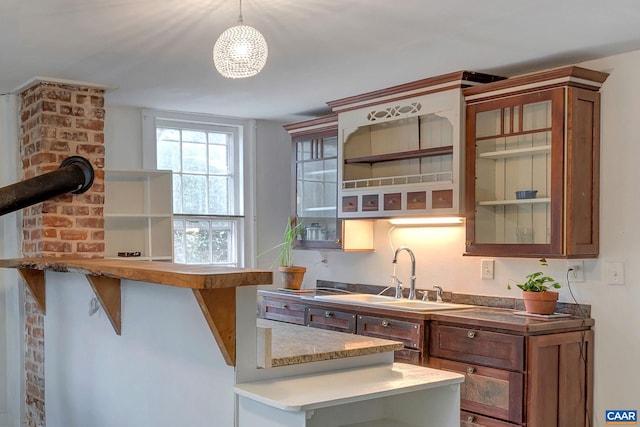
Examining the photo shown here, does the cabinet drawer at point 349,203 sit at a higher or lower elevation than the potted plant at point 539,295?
higher

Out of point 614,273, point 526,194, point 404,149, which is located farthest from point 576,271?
point 404,149

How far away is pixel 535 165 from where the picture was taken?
11.9ft

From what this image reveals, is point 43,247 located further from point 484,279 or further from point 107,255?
point 484,279

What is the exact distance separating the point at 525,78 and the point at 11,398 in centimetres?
395

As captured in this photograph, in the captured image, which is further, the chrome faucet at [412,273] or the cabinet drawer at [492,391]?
the chrome faucet at [412,273]

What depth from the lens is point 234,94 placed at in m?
4.60

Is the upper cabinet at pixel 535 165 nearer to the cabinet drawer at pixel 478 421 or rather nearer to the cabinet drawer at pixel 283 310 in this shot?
the cabinet drawer at pixel 478 421

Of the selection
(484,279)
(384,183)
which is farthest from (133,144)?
(484,279)

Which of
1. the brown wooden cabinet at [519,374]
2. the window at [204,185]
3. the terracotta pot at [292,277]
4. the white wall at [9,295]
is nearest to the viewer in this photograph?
the brown wooden cabinet at [519,374]

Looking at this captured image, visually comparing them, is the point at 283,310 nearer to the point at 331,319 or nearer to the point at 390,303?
the point at 331,319

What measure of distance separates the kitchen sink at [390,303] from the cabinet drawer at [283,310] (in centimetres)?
19

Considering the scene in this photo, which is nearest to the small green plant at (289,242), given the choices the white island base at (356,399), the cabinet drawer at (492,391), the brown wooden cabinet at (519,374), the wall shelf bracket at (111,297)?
the brown wooden cabinet at (519,374)

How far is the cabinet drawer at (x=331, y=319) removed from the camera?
14.0 feet

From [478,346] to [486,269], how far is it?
75 cm
